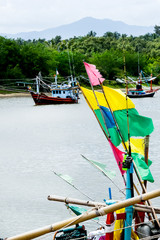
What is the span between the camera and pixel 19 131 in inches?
1394

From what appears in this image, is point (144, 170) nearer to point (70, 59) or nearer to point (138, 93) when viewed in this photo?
point (138, 93)

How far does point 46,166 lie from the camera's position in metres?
21.1

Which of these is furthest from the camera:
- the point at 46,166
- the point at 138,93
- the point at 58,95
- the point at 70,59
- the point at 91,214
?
the point at 70,59

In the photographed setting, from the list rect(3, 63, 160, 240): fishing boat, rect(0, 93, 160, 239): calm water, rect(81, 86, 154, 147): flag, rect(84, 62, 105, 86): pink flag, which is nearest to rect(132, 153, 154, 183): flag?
rect(3, 63, 160, 240): fishing boat

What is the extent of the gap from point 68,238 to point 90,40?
94460 millimetres

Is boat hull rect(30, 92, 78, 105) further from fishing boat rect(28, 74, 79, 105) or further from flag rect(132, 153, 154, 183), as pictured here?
flag rect(132, 153, 154, 183)

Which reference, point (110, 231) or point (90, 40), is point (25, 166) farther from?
point (90, 40)

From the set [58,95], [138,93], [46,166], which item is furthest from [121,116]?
[138,93]

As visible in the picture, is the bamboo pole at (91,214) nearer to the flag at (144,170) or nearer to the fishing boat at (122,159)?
the fishing boat at (122,159)

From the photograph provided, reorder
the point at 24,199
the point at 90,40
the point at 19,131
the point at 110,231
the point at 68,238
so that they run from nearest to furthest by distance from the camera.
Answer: the point at 110,231 → the point at 68,238 → the point at 24,199 → the point at 19,131 → the point at 90,40

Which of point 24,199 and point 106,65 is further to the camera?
point 106,65

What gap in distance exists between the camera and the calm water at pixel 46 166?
13.9 m

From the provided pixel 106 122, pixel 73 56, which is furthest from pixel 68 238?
pixel 73 56

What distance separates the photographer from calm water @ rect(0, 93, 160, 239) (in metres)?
13.9
